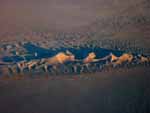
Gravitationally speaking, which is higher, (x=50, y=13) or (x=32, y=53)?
(x=50, y=13)

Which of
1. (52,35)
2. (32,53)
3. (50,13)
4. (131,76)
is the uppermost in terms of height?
(50,13)

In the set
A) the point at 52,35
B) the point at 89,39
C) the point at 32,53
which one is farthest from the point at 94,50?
the point at 32,53

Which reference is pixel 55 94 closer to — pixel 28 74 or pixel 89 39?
pixel 28 74

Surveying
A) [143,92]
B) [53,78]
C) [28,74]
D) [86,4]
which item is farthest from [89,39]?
[143,92]

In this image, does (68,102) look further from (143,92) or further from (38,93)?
(143,92)

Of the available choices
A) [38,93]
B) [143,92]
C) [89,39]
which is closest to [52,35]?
[89,39]

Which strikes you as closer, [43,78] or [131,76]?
[43,78]

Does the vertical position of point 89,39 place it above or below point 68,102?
above

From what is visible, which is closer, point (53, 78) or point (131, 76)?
point (53, 78)

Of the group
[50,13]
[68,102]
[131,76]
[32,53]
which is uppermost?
[50,13]
